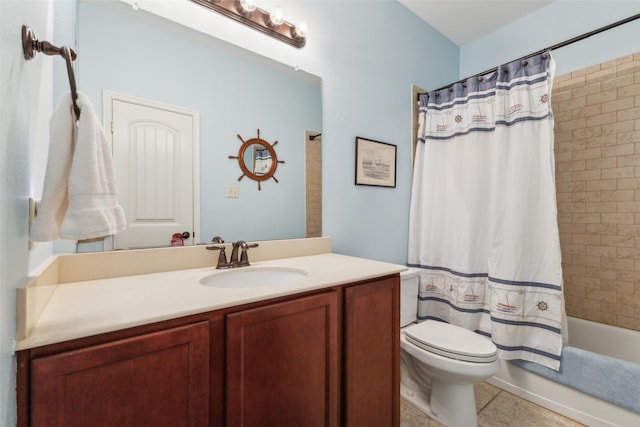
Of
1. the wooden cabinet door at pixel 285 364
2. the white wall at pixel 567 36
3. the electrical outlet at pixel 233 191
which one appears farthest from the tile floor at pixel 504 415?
the white wall at pixel 567 36

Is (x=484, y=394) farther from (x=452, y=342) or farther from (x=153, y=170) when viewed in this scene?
(x=153, y=170)

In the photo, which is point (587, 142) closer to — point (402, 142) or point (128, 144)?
point (402, 142)

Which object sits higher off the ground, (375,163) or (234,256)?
(375,163)

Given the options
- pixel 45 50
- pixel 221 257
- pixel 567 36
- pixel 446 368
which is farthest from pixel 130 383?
pixel 567 36

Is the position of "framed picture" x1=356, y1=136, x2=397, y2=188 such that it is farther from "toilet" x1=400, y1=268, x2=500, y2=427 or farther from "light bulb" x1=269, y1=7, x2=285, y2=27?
"toilet" x1=400, y1=268, x2=500, y2=427

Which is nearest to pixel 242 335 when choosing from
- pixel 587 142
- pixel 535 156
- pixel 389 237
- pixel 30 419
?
pixel 30 419

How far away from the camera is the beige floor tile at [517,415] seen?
5.02 feet

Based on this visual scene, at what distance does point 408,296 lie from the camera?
6.16 ft

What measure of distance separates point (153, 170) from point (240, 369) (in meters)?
0.86

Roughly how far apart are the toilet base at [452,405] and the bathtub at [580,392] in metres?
0.43

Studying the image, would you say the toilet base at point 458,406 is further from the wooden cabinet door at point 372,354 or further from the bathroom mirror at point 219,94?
the bathroom mirror at point 219,94

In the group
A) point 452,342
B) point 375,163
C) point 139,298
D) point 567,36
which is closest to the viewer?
point 139,298

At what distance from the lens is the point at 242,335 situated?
843 mm

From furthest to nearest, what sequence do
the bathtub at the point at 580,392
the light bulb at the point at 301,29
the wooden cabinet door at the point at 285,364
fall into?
the light bulb at the point at 301,29, the bathtub at the point at 580,392, the wooden cabinet door at the point at 285,364
